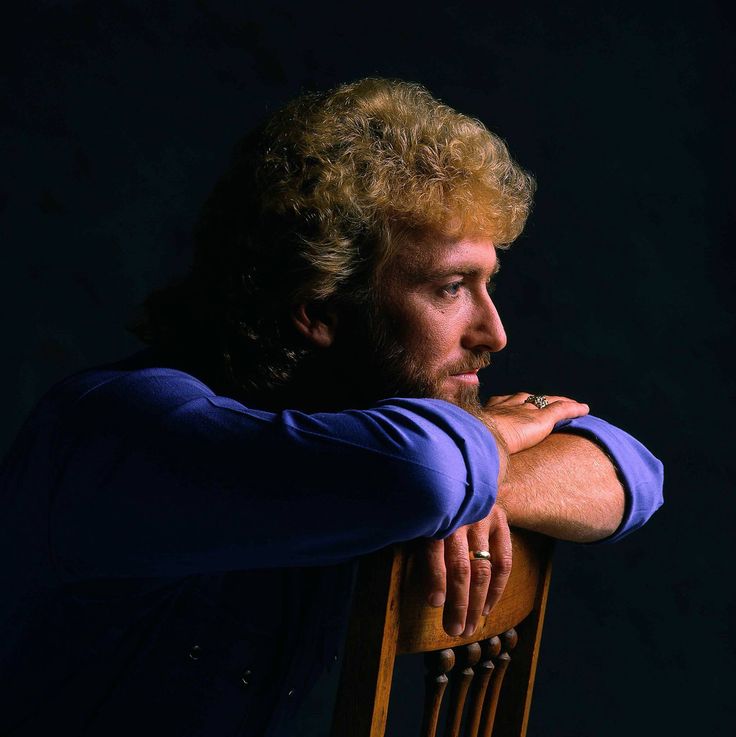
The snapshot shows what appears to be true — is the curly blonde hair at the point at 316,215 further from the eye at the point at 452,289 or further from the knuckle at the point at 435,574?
the knuckle at the point at 435,574

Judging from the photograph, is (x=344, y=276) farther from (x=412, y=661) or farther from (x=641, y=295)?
(x=412, y=661)

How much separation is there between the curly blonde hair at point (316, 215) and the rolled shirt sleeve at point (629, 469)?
317mm

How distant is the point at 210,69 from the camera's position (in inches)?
105

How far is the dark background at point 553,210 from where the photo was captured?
253 cm

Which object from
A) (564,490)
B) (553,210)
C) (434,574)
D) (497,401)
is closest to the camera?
(434,574)

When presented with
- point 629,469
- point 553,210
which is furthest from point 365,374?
point 553,210

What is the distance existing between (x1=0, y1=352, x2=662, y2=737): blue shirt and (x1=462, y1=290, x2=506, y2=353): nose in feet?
0.54

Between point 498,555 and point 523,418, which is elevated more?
point 523,418

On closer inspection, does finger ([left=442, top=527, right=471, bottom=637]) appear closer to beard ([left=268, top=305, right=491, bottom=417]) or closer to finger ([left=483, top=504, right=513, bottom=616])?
finger ([left=483, top=504, right=513, bottom=616])

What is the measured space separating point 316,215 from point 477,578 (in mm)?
567

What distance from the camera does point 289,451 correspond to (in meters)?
1.08

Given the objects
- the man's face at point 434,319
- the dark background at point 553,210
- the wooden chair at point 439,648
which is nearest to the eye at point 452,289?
the man's face at point 434,319

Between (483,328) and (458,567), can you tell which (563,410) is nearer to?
(483,328)

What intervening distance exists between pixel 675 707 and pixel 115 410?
195 centimetres
